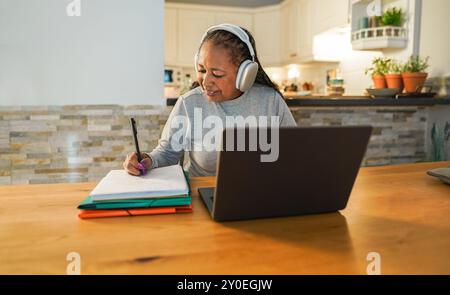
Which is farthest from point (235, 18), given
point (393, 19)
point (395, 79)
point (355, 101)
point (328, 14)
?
point (355, 101)

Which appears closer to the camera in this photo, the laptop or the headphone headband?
the laptop

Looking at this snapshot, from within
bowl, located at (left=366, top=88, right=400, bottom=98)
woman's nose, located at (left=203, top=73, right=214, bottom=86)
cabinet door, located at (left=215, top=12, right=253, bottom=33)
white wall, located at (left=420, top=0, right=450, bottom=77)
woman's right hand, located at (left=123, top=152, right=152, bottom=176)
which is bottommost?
woman's right hand, located at (left=123, top=152, right=152, bottom=176)

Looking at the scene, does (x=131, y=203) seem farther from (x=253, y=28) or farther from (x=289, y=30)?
(x=253, y=28)

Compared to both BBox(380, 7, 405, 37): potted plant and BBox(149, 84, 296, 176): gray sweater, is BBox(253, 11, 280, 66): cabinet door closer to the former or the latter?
BBox(380, 7, 405, 37): potted plant

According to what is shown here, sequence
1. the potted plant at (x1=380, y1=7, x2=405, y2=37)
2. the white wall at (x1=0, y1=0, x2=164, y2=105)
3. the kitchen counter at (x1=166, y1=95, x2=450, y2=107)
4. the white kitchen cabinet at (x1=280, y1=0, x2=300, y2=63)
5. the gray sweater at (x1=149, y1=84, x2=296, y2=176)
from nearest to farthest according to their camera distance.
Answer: the gray sweater at (x1=149, y1=84, x2=296, y2=176) → the white wall at (x1=0, y1=0, x2=164, y2=105) → the kitchen counter at (x1=166, y1=95, x2=450, y2=107) → the potted plant at (x1=380, y1=7, x2=405, y2=37) → the white kitchen cabinet at (x1=280, y1=0, x2=300, y2=63)

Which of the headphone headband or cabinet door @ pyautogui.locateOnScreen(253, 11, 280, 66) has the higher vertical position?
cabinet door @ pyautogui.locateOnScreen(253, 11, 280, 66)

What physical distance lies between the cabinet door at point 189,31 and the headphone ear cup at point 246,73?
422 cm

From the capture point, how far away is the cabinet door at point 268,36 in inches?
216

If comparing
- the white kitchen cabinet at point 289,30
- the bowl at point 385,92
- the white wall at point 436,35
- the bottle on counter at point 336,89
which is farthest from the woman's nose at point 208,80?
the white kitchen cabinet at point 289,30

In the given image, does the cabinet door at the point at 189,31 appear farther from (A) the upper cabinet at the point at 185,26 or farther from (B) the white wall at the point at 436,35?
(B) the white wall at the point at 436,35

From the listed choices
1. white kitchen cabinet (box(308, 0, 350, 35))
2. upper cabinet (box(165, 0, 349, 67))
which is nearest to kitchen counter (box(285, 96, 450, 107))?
white kitchen cabinet (box(308, 0, 350, 35))

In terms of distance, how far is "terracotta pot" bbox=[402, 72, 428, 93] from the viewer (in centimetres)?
225

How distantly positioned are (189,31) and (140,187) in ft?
16.0

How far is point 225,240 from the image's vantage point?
61 centimetres
